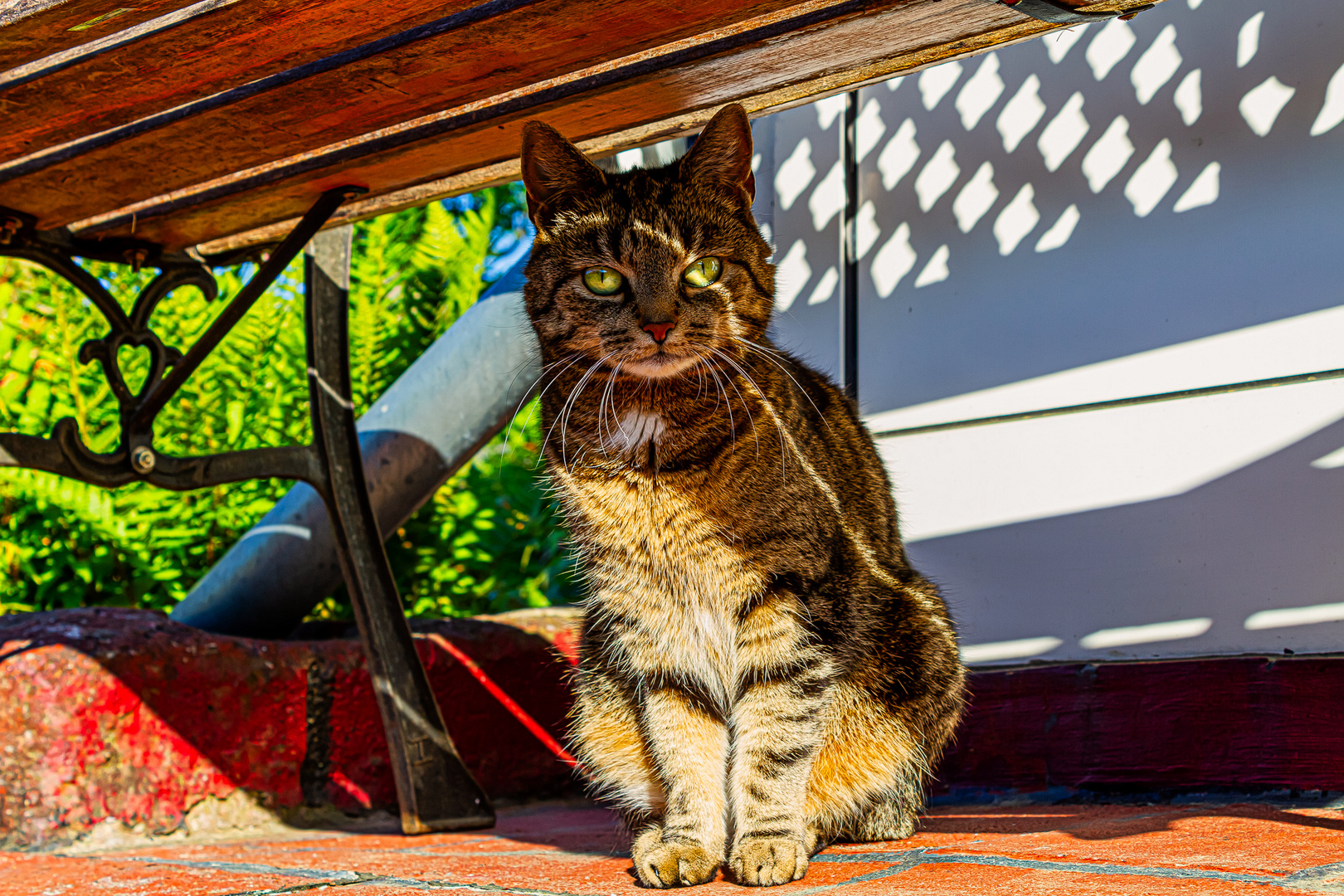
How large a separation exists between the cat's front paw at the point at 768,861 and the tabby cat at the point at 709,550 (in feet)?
0.13

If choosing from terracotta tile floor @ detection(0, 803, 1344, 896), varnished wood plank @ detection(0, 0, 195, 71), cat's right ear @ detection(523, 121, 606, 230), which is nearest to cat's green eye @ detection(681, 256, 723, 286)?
cat's right ear @ detection(523, 121, 606, 230)

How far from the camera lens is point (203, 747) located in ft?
7.84

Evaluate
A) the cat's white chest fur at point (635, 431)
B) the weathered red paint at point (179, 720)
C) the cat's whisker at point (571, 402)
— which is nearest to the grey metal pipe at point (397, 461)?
the weathered red paint at point (179, 720)

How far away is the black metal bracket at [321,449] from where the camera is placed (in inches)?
83.7

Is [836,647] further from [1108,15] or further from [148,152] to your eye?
[148,152]

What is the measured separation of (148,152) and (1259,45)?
2.30 metres

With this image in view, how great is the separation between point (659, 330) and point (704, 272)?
214 millimetres

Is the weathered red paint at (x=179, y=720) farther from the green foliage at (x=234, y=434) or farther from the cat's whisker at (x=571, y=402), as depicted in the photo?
the cat's whisker at (x=571, y=402)

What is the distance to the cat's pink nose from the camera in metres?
1.83

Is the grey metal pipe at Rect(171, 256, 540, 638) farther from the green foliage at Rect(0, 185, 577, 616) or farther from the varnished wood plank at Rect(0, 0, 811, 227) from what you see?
the varnished wood plank at Rect(0, 0, 811, 227)

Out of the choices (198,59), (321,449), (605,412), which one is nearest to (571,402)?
(605,412)

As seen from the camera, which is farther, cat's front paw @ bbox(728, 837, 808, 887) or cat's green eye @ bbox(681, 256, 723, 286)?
cat's green eye @ bbox(681, 256, 723, 286)

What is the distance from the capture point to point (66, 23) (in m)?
1.37

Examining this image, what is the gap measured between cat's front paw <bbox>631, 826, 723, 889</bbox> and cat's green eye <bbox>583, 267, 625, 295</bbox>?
0.98m
